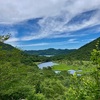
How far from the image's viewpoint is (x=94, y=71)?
7.05 m

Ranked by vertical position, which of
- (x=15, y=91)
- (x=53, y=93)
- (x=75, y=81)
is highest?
(x=75, y=81)

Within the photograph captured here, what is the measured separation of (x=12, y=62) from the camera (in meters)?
19.8

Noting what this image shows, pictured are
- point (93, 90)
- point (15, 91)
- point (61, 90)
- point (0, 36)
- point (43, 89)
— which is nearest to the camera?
point (93, 90)

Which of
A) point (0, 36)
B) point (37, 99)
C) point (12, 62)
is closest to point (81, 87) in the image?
point (0, 36)

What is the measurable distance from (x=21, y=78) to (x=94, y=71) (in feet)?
45.6

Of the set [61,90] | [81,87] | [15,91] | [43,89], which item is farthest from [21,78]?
[61,90]

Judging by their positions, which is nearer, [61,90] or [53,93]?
[53,93]

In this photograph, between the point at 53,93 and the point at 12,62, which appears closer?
the point at 12,62

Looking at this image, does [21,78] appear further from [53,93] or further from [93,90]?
[53,93]

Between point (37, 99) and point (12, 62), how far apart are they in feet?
19.8

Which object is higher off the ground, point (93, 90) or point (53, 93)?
point (93, 90)

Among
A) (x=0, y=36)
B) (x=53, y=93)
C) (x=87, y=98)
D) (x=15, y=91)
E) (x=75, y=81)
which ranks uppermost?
(x=0, y=36)

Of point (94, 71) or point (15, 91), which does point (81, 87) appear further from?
point (15, 91)

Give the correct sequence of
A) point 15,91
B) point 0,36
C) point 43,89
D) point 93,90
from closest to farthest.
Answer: point 93,90 < point 0,36 < point 15,91 < point 43,89
